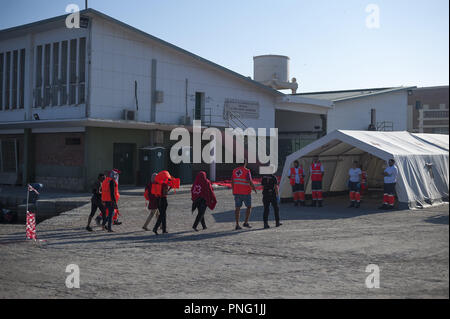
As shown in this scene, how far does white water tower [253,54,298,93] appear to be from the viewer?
4391 centimetres

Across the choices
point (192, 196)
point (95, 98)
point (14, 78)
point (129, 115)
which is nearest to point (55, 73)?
point (95, 98)

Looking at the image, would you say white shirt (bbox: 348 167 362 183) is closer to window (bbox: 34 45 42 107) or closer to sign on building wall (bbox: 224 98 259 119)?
sign on building wall (bbox: 224 98 259 119)

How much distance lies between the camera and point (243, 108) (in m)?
33.7

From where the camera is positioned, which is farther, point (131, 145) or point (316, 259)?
point (131, 145)

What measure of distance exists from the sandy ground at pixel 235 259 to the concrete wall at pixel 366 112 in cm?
2500

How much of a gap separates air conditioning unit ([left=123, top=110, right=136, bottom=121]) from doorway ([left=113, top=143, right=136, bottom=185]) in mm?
1672

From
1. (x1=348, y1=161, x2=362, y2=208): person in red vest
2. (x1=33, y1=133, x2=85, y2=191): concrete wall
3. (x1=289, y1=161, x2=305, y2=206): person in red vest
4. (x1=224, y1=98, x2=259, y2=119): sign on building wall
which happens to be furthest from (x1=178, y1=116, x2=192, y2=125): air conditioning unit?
(x1=348, y1=161, x2=362, y2=208): person in red vest

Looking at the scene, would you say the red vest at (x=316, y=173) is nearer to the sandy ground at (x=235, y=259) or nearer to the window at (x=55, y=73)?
the sandy ground at (x=235, y=259)

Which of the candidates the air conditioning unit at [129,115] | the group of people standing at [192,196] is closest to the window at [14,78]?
the air conditioning unit at [129,115]

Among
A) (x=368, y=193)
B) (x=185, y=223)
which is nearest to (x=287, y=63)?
(x=368, y=193)

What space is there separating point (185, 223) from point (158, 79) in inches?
608

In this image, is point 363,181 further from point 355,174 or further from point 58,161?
point 58,161

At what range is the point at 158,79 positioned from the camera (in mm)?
28688
